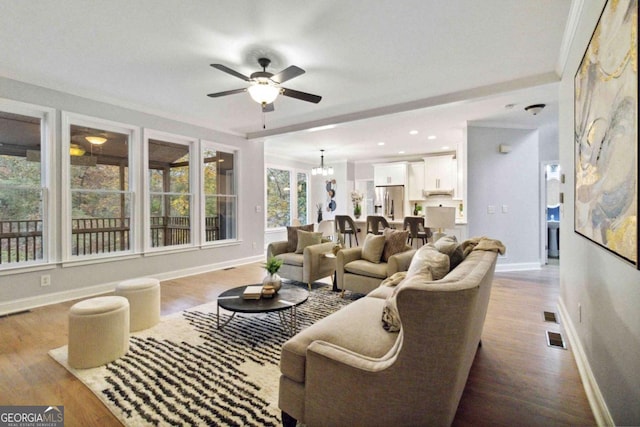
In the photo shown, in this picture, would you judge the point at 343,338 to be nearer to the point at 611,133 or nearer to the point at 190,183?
the point at 611,133

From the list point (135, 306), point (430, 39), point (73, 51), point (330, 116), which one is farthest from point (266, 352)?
point (330, 116)

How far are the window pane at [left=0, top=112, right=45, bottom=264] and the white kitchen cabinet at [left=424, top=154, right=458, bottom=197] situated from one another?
24.7ft

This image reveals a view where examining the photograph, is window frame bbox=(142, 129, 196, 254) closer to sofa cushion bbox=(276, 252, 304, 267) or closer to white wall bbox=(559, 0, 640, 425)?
sofa cushion bbox=(276, 252, 304, 267)

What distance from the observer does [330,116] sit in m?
5.16

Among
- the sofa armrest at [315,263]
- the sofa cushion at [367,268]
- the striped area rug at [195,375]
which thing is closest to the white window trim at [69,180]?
the striped area rug at [195,375]

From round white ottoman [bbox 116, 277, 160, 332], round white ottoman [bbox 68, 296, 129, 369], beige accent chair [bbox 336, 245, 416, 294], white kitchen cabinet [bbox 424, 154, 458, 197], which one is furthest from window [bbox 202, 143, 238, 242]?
white kitchen cabinet [bbox 424, 154, 458, 197]

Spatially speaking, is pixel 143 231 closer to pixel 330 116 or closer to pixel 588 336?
pixel 330 116

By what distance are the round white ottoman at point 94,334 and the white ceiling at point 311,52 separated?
2.33 meters

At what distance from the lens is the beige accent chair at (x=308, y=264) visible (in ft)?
13.9

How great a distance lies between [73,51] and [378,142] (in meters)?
5.52

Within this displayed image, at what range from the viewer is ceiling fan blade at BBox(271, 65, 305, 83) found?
2675mm

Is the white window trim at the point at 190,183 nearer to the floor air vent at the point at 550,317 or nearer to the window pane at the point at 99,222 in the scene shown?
the window pane at the point at 99,222

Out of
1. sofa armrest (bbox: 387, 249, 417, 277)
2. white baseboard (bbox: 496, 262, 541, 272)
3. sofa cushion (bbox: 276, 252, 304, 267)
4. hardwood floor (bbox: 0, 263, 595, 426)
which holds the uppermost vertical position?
sofa armrest (bbox: 387, 249, 417, 277)

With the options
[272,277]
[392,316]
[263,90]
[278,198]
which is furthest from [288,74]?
[278,198]
